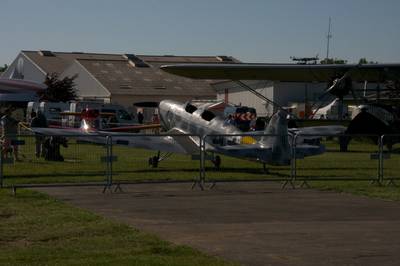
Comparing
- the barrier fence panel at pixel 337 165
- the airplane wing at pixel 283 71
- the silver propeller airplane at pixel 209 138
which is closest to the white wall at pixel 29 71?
the airplane wing at pixel 283 71

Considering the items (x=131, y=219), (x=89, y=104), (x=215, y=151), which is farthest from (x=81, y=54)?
(x=131, y=219)

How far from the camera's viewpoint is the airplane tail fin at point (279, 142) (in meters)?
19.2

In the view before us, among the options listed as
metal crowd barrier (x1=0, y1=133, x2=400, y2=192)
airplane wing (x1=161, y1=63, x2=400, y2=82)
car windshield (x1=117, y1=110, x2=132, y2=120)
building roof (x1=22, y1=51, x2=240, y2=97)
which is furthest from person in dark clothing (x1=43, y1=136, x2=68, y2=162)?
building roof (x1=22, y1=51, x2=240, y2=97)

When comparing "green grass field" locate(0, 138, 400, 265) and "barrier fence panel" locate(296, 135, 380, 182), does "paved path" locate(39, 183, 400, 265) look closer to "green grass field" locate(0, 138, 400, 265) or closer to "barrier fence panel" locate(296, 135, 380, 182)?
"green grass field" locate(0, 138, 400, 265)

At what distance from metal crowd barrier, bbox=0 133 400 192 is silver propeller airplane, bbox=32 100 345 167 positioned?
5 centimetres

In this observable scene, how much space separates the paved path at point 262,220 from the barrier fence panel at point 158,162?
175 centimetres

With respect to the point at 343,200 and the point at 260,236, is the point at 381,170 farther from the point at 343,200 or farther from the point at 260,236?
the point at 260,236

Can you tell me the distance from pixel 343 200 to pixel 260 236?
4852 millimetres

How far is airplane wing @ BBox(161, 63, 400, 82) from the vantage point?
3100 cm

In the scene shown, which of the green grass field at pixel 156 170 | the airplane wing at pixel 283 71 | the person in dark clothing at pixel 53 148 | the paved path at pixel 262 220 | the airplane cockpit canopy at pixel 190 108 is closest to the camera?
the paved path at pixel 262 220

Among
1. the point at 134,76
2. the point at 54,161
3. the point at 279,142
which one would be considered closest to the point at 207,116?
the point at 279,142

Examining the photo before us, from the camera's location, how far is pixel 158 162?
22.9m

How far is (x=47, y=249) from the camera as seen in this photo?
30.9ft

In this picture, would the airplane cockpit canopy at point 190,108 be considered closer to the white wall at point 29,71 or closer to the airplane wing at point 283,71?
the airplane wing at point 283,71
